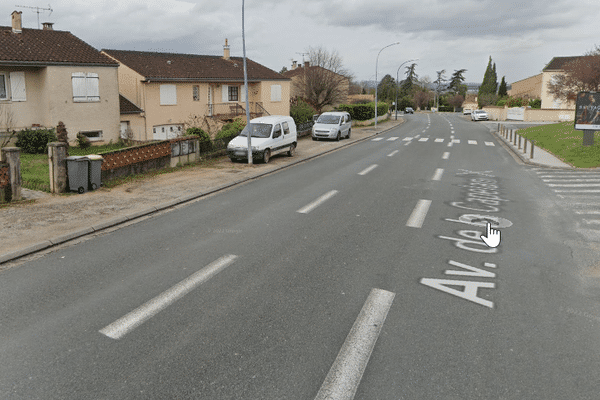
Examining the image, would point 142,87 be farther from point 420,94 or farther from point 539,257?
point 420,94

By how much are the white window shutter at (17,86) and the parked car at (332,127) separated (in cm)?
1712

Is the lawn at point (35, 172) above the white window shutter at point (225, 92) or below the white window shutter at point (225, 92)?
below

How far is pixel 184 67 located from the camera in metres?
37.5

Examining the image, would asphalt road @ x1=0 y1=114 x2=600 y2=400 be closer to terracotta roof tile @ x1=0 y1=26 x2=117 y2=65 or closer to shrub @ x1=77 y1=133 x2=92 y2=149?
shrub @ x1=77 y1=133 x2=92 y2=149

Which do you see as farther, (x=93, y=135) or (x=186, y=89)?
(x=186, y=89)

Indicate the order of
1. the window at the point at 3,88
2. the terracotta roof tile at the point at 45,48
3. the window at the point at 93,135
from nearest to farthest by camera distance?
1. the window at the point at 3,88
2. the terracotta roof tile at the point at 45,48
3. the window at the point at 93,135

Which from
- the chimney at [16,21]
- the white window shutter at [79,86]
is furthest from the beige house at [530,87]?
the chimney at [16,21]

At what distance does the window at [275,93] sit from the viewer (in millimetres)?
43750

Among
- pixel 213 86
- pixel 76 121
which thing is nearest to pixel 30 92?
pixel 76 121

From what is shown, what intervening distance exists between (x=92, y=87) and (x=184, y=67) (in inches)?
443

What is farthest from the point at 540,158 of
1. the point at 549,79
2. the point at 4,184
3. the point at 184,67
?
the point at 549,79

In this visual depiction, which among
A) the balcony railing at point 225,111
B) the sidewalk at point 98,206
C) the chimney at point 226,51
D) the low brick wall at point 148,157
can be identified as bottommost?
the sidewalk at point 98,206

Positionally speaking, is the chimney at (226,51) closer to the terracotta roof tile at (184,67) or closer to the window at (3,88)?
the terracotta roof tile at (184,67)

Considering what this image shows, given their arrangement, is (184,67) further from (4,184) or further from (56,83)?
(4,184)
